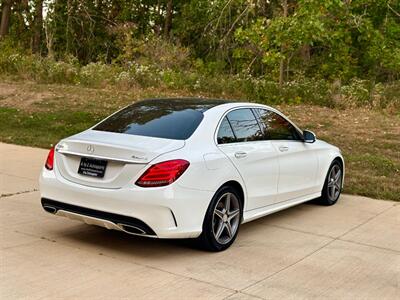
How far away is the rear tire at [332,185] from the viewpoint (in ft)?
25.6

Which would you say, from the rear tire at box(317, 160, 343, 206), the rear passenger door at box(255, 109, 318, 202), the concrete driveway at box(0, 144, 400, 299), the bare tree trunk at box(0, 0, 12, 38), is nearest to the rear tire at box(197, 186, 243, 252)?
the concrete driveway at box(0, 144, 400, 299)

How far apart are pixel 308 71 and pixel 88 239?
2237 cm

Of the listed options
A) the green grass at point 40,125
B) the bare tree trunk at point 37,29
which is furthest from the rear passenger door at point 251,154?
the bare tree trunk at point 37,29

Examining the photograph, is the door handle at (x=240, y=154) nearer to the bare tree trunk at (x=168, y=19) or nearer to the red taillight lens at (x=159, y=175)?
the red taillight lens at (x=159, y=175)

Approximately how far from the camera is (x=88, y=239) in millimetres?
5809

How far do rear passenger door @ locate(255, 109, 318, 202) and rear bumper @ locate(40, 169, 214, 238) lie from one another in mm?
1518

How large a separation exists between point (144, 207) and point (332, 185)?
372 cm

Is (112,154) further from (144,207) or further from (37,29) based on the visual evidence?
(37,29)

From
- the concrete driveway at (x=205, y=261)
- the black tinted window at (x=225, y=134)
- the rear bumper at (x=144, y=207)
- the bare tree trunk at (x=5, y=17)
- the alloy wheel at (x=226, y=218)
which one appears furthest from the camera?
the bare tree trunk at (x=5, y=17)

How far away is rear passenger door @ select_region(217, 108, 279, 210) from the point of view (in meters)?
5.83

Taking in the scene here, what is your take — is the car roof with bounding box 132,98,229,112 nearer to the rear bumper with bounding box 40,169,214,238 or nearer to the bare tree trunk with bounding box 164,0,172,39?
the rear bumper with bounding box 40,169,214,238

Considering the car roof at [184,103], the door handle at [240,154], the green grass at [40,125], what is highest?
the car roof at [184,103]

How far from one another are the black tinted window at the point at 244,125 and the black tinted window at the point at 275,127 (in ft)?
0.55

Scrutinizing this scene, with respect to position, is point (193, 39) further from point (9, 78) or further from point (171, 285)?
point (171, 285)
